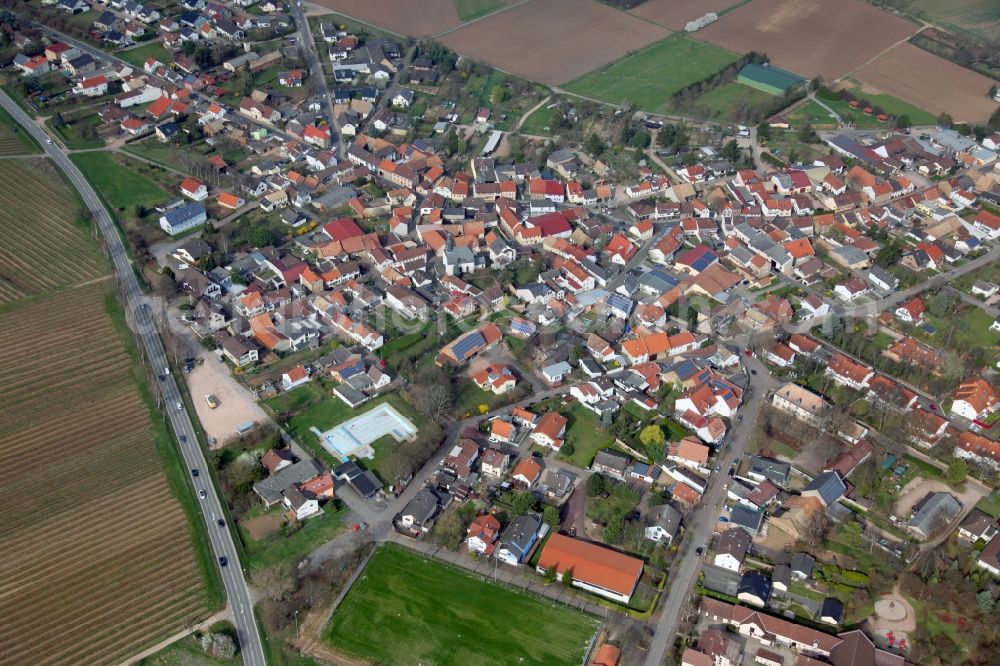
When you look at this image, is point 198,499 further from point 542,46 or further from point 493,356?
point 542,46

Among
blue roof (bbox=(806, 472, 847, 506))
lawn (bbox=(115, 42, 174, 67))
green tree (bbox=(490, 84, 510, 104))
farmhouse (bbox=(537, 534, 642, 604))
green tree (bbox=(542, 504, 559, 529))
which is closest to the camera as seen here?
farmhouse (bbox=(537, 534, 642, 604))

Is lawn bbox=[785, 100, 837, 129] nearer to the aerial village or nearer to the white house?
the aerial village

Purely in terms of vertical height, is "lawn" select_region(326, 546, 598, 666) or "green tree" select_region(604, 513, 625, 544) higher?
"green tree" select_region(604, 513, 625, 544)

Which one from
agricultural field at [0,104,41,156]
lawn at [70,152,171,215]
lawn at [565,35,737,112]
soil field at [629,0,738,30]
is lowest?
lawn at [565,35,737,112]

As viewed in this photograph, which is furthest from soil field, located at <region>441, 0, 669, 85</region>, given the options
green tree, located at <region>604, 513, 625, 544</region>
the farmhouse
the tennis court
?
the farmhouse

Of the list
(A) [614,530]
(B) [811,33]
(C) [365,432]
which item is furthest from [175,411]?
(B) [811,33]

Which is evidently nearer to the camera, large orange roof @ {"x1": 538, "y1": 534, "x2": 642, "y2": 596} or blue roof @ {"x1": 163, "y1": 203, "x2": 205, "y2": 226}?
large orange roof @ {"x1": 538, "y1": 534, "x2": 642, "y2": 596}

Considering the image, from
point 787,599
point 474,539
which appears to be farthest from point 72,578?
point 787,599
